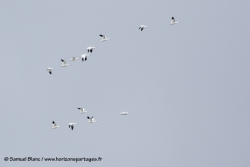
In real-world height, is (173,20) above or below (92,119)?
above

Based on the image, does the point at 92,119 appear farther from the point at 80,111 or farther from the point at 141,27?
the point at 141,27

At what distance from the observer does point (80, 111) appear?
192 metres

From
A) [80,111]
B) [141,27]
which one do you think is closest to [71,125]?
[80,111]

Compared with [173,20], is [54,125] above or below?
below

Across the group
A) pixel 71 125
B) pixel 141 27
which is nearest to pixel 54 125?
pixel 71 125

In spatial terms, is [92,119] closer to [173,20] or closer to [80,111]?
[80,111]

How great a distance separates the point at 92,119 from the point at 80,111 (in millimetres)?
2176

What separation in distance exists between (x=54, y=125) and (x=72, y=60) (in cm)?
1032

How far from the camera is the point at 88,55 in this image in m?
183

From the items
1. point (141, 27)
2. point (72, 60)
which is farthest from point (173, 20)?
point (72, 60)

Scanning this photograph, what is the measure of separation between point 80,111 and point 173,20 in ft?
68.6

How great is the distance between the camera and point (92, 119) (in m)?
192

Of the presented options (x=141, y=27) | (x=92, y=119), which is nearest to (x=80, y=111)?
(x=92, y=119)

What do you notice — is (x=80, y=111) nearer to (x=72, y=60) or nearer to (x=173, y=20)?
(x=72, y=60)
